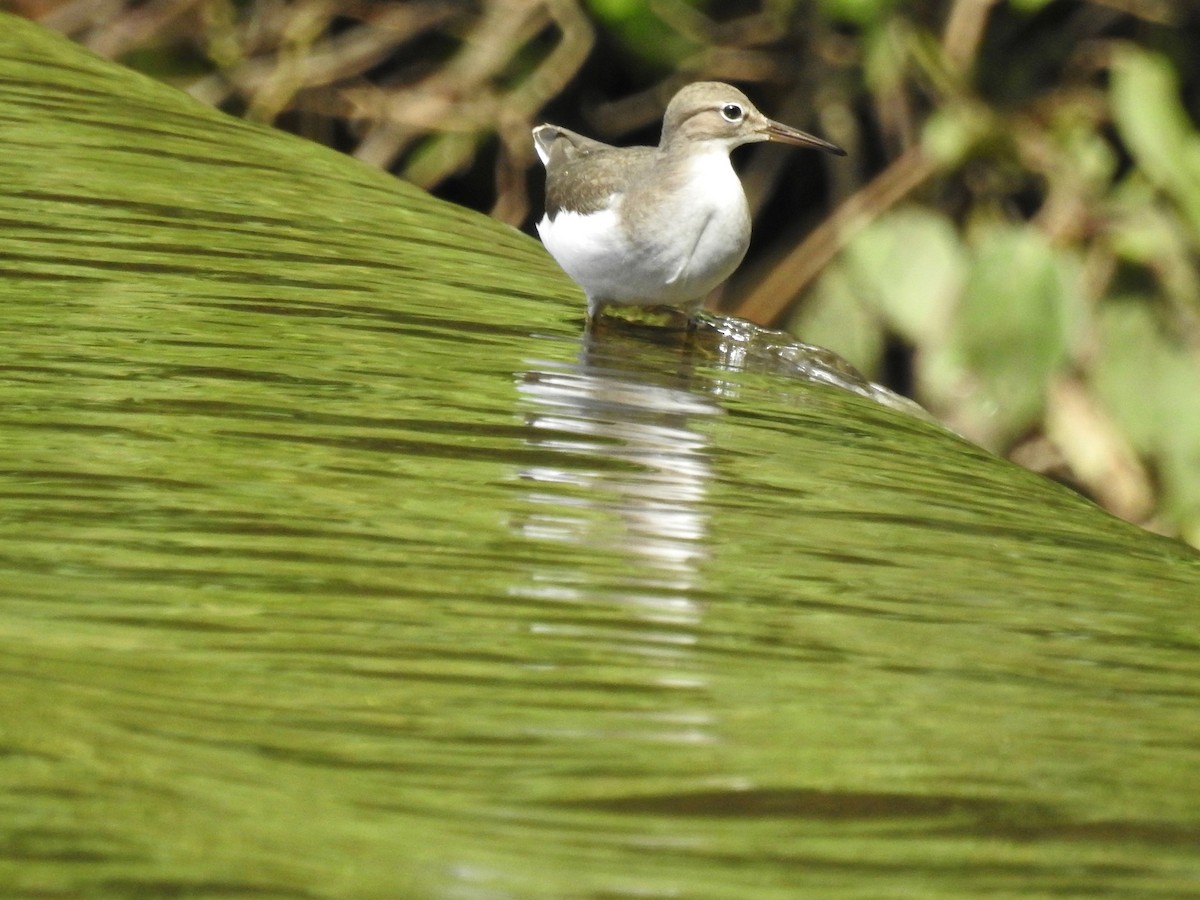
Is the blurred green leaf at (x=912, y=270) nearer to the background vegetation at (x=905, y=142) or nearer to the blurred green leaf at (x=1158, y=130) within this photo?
the background vegetation at (x=905, y=142)

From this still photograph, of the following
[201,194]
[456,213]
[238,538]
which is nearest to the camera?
[238,538]

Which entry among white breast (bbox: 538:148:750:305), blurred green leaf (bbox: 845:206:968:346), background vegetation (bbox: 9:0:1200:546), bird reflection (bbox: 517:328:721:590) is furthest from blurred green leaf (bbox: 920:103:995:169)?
bird reflection (bbox: 517:328:721:590)

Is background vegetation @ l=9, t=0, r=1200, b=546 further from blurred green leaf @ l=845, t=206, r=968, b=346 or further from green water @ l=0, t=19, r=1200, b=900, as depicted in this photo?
green water @ l=0, t=19, r=1200, b=900

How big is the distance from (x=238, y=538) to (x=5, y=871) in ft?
1.47

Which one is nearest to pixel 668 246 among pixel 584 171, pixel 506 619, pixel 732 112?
pixel 584 171

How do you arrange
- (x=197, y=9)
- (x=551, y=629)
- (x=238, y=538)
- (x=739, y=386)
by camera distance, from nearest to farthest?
(x=551, y=629) → (x=238, y=538) → (x=739, y=386) → (x=197, y=9)

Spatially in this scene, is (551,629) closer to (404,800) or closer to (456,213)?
(404,800)

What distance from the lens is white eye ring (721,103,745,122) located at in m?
3.04

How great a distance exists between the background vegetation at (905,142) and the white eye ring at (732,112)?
1009mm

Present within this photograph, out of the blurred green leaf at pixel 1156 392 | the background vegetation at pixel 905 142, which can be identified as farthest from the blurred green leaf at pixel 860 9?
the blurred green leaf at pixel 1156 392

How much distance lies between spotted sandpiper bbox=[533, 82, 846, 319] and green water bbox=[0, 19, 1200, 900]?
1.92 ft

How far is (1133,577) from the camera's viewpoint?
1469mm

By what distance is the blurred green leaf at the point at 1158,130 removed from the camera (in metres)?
3.93

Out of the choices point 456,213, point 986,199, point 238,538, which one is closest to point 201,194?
point 456,213
